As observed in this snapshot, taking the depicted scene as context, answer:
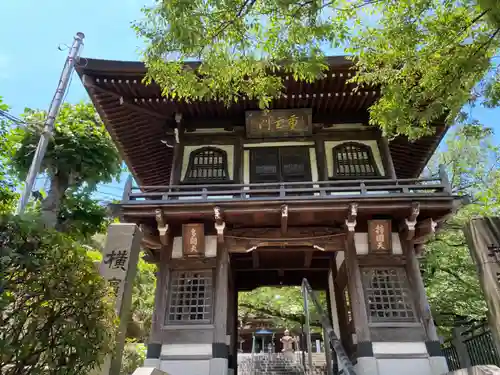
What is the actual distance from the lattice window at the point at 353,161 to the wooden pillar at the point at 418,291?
2.13 meters

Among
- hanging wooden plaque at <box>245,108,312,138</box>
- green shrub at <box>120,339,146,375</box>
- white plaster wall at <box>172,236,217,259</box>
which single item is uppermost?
hanging wooden plaque at <box>245,108,312,138</box>

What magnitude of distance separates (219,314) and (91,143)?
9091 millimetres

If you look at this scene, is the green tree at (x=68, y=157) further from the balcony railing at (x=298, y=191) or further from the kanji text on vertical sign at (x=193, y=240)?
the kanji text on vertical sign at (x=193, y=240)

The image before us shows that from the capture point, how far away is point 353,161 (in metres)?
11.3

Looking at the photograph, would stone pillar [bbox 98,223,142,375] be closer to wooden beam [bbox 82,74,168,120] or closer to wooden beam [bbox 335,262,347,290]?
wooden beam [bbox 82,74,168,120]

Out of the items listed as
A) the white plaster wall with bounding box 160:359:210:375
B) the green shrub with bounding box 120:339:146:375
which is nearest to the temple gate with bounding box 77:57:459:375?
the white plaster wall with bounding box 160:359:210:375

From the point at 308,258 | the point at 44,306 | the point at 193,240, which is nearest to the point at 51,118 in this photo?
the point at 193,240

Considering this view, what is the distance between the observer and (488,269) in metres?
5.56

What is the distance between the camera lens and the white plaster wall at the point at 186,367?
8.90 meters

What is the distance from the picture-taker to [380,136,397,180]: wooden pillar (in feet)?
34.9

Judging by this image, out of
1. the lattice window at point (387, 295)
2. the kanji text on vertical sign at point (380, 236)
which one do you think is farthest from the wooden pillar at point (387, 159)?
the lattice window at point (387, 295)

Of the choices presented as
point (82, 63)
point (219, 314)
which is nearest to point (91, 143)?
point (82, 63)

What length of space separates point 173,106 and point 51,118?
319 centimetres

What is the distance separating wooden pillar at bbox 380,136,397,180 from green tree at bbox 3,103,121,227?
10190mm
